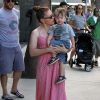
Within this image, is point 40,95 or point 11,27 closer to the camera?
point 40,95

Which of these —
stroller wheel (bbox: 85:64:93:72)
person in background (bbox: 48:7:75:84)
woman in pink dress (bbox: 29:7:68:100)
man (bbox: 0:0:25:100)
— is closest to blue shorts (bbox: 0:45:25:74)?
man (bbox: 0:0:25:100)

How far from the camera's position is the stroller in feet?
37.1

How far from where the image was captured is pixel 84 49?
11.5m

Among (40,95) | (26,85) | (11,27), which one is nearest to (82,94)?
(26,85)

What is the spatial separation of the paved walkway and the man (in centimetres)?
66

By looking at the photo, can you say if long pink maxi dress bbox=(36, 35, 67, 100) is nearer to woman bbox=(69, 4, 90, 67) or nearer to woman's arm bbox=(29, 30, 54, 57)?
woman's arm bbox=(29, 30, 54, 57)

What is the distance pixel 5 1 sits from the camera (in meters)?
7.12

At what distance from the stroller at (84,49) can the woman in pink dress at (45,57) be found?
5.82m

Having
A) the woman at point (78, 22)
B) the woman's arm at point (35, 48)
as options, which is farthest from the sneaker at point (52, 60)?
the woman at point (78, 22)

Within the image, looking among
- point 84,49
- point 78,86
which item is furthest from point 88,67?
point 78,86

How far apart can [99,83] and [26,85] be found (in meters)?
1.69

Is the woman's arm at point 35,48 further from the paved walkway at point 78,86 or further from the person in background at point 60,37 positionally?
the paved walkway at point 78,86

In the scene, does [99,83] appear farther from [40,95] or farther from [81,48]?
[40,95]

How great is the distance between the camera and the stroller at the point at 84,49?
446 inches
